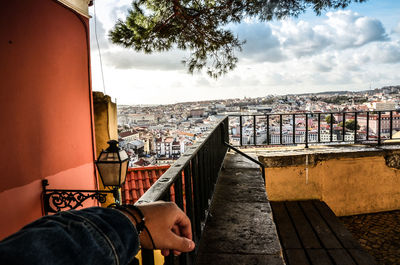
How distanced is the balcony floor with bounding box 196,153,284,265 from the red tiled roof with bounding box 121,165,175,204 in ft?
14.7

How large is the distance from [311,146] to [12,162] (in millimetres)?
5829

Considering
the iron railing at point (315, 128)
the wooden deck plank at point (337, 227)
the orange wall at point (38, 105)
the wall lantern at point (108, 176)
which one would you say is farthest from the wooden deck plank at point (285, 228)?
the orange wall at point (38, 105)

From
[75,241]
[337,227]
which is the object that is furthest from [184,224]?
[337,227]

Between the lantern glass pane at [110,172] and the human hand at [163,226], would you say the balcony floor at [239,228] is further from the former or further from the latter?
the lantern glass pane at [110,172]

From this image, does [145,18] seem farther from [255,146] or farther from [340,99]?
[340,99]

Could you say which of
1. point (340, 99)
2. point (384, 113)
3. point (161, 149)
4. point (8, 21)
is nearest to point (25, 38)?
point (8, 21)

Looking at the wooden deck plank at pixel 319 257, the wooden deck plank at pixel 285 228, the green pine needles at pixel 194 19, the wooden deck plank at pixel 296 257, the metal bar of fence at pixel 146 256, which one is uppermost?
the green pine needles at pixel 194 19

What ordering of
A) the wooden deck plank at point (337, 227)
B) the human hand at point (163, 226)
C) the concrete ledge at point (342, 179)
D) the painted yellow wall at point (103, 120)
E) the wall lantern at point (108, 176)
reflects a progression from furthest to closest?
the painted yellow wall at point (103, 120) < the concrete ledge at point (342, 179) < the wall lantern at point (108, 176) < the wooden deck plank at point (337, 227) < the human hand at point (163, 226)

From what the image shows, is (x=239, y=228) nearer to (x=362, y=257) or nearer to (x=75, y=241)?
(x=362, y=257)

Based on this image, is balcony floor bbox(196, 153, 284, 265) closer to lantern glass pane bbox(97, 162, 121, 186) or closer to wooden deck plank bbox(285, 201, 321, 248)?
wooden deck plank bbox(285, 201, 321, 248)

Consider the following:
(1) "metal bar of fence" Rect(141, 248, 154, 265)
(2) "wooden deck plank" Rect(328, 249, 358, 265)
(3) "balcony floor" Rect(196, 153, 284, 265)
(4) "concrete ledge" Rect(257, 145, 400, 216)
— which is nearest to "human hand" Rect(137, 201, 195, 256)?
(1) "metal bar of fence" Rect(141, 248, 154, 265)

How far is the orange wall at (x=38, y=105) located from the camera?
3451mm

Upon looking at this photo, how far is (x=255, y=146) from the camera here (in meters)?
6.62

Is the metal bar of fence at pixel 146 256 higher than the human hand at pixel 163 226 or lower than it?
lower
